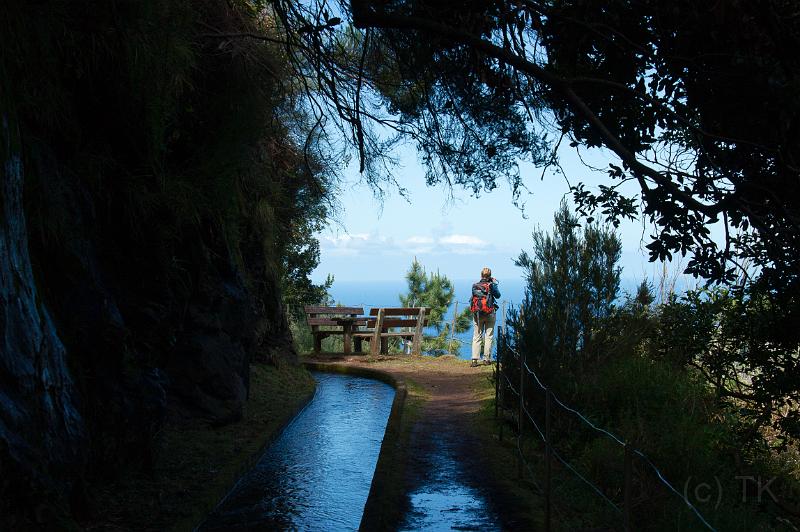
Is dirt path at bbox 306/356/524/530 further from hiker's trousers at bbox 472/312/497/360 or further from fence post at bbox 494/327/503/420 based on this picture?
hiker's trousers at bbox 472/312/497/360

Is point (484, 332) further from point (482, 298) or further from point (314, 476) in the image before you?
point (314, 476)

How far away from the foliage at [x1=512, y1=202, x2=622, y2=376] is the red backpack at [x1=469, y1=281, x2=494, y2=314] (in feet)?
19.8

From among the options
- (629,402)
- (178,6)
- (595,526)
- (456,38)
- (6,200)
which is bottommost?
(595,526)

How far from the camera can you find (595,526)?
6414 mm

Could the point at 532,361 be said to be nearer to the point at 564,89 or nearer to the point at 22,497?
the point at 564,89

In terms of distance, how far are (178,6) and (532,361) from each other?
5695mm

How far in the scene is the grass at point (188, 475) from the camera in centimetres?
615

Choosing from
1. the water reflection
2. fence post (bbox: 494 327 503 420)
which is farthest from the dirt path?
the water reflection

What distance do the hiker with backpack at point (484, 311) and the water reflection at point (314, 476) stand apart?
14.1 feet

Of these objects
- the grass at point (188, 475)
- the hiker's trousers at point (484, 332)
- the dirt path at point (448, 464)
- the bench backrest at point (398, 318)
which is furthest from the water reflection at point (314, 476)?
the bench backrest at point (398, 318)

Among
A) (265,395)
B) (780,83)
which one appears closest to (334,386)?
(265,395)

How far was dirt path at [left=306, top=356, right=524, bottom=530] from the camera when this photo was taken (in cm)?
636

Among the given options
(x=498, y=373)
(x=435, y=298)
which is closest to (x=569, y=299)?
(x=498, y=373)

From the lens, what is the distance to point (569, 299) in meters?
10.3
